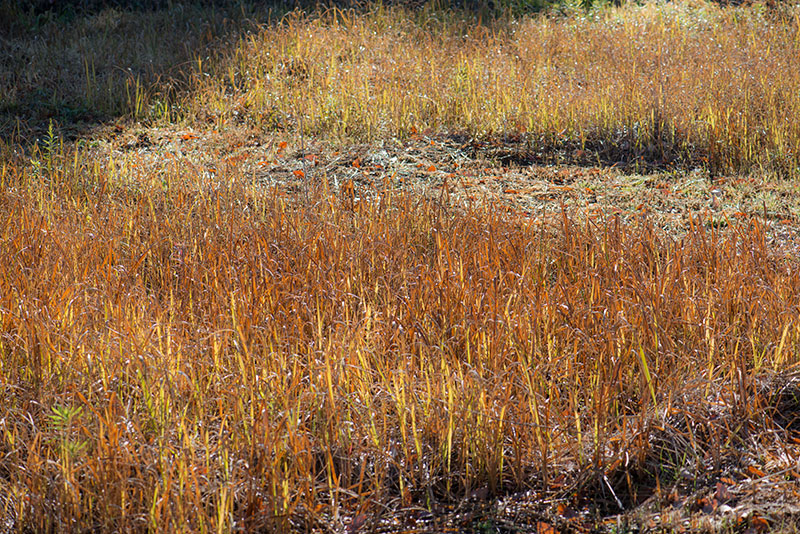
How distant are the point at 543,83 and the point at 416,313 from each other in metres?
4.87

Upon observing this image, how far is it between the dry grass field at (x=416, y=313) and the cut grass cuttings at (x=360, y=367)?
0.02m

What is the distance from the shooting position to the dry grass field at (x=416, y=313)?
2346 millimetres

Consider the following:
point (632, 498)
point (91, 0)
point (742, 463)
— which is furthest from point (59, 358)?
point (91, 0)

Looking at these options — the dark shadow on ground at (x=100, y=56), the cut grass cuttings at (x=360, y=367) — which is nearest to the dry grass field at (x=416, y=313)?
the cut grass cuttings at (x=360, y=367)

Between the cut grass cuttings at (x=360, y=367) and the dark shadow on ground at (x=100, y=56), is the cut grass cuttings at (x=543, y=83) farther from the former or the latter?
the cut grass cuttings at (x=360, y=367)

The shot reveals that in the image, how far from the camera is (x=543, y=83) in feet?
24.2

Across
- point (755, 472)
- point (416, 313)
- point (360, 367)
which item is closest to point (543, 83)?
point (416, 313)

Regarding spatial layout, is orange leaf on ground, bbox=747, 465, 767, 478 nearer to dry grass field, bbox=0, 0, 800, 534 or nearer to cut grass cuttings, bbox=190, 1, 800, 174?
dry grass field, bbox=0, 0, 800, 534

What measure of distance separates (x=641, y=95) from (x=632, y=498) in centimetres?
498

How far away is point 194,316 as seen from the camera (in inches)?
128

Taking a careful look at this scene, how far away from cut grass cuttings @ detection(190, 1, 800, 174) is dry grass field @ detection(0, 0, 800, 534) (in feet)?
0.15

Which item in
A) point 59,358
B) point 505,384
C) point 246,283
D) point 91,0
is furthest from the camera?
point 91,0

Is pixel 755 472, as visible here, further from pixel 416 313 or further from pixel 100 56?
pixel 100 56

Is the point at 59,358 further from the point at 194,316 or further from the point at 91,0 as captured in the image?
the point at 91,0
